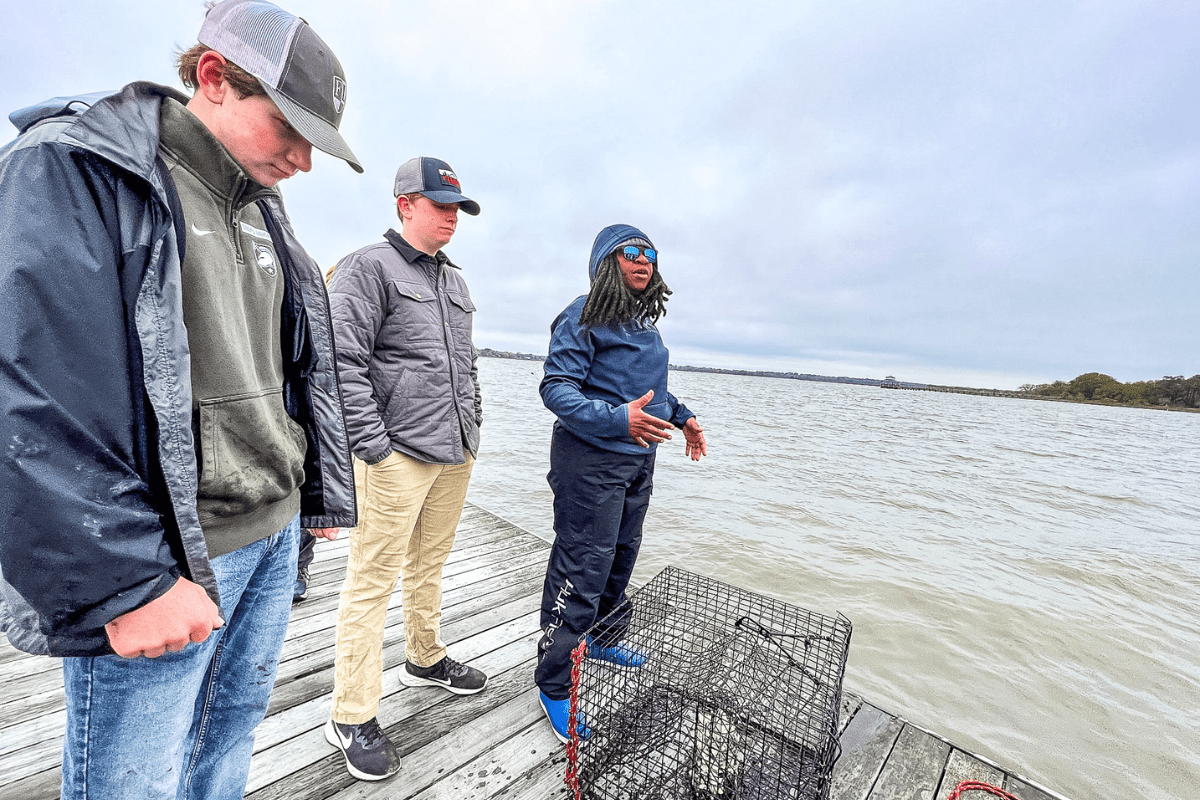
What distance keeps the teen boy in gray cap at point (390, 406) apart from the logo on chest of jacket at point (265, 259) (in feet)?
1.85

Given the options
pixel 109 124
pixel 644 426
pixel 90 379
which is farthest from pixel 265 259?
pixel 644 426

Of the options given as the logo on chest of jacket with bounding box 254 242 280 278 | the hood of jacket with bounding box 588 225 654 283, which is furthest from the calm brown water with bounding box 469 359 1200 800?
the logo on chest of jacket with bounding box 254 242 280 278

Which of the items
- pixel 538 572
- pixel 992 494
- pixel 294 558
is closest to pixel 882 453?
pixel 992 494

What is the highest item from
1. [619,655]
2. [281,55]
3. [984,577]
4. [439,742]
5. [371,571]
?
[281,55]

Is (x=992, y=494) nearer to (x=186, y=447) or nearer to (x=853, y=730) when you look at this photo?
(x=853, y=730)

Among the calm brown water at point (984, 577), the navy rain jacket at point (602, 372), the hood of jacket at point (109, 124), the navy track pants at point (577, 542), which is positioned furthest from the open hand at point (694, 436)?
the calm brown water at point (984, 577)

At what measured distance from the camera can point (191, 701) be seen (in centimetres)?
100

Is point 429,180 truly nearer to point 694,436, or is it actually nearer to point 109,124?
point 109,124

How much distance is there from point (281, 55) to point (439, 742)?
2334 millimetres

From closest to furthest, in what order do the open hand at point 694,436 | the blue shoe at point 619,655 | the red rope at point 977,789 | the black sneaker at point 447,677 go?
the red rope at point 977,789, the blue shoe at point 619,655, the black sneaker at point 447,677, the open hand at point 694,436

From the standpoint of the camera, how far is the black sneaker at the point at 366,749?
1.80 m

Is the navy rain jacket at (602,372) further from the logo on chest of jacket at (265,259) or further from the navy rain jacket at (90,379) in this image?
the navy rain jacket at (90,379)

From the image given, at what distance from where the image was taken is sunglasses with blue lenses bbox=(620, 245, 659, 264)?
2152 millimetres

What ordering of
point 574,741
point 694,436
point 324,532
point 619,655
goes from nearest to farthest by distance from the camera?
point 324,532
point 574,741
point 619,655
point 694,436
